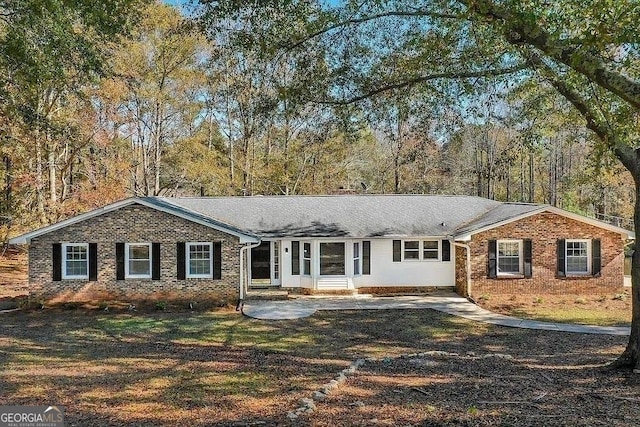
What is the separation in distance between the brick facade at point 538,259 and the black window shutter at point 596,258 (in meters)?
0.20

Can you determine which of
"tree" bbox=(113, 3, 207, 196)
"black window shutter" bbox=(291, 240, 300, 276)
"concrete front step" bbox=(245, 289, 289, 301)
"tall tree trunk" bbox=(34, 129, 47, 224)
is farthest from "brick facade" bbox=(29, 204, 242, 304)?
"tree" bbox=(113, 3, 207, 196)

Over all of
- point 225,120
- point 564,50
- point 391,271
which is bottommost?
point 391,271

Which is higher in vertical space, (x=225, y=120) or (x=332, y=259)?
(x=225, y=120)

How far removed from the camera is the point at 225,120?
3434cm

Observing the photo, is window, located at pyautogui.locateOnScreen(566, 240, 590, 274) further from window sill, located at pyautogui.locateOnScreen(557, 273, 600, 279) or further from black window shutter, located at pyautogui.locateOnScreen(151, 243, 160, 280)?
black window shutter, located at pyautogui.locateOnScreen(151, 243, 160, 280)

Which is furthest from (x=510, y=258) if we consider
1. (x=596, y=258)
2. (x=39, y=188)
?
(x=39, y=188)

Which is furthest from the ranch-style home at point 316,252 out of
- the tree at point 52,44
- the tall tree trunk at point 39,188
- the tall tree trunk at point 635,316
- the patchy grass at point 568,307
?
the tall tree trunk at point 635,316

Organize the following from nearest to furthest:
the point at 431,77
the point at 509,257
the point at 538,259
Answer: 1. the point at 431,77
2. the point at 538,259
3. the point at 509,257

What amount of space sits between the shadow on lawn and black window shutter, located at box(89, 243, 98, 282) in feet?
5.70

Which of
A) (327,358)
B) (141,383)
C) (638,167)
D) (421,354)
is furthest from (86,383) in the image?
(638,167)

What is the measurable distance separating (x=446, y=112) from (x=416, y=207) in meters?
10.8

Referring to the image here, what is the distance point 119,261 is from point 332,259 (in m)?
8.35

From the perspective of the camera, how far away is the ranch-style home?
61.7ft

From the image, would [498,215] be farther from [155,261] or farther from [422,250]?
[155,261]
